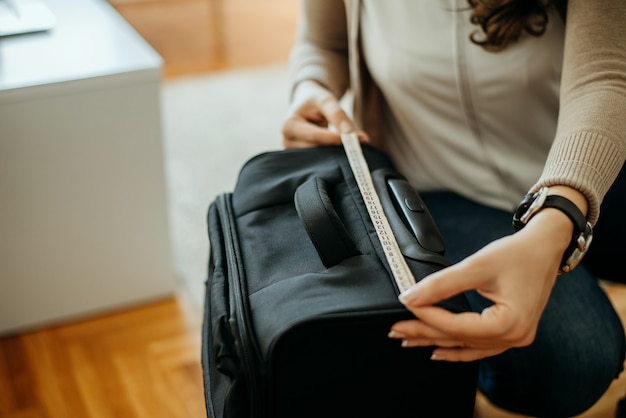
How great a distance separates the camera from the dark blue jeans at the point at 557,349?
3.00 ft

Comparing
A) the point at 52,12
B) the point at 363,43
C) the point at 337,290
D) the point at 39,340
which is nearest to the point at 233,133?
the point at 52,12

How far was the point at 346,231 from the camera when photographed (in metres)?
0.72

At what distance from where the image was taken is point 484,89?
0.94 metres

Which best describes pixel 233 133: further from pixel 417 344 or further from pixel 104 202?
pixel 417 344

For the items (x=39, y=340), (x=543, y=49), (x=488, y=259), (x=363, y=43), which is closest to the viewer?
(x=488, y=259)

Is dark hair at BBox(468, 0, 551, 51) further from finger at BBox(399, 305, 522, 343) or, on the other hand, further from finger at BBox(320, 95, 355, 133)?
finger at BBox(399, 305, 522, 343)

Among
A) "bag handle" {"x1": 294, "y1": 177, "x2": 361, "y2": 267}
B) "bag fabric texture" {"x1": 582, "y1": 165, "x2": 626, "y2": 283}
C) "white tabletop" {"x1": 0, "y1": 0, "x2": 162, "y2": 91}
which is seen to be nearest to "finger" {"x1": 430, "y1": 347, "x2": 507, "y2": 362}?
"bag handle" {"x1": 294, "y1": 177, "x2": 361, "y2": 267}

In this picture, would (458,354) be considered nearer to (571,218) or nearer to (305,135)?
(571,218)

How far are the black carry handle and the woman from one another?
0.10m

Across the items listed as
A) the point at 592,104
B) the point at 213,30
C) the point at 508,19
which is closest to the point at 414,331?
the point at 592,104

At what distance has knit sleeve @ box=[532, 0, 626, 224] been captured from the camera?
73 cm

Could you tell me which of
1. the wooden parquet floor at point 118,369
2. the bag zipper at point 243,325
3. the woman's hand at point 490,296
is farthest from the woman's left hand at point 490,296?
the wooden parquet floor at point 118,369

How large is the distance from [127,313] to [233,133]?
2.45 feet

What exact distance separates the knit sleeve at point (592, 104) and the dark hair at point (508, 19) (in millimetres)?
54
